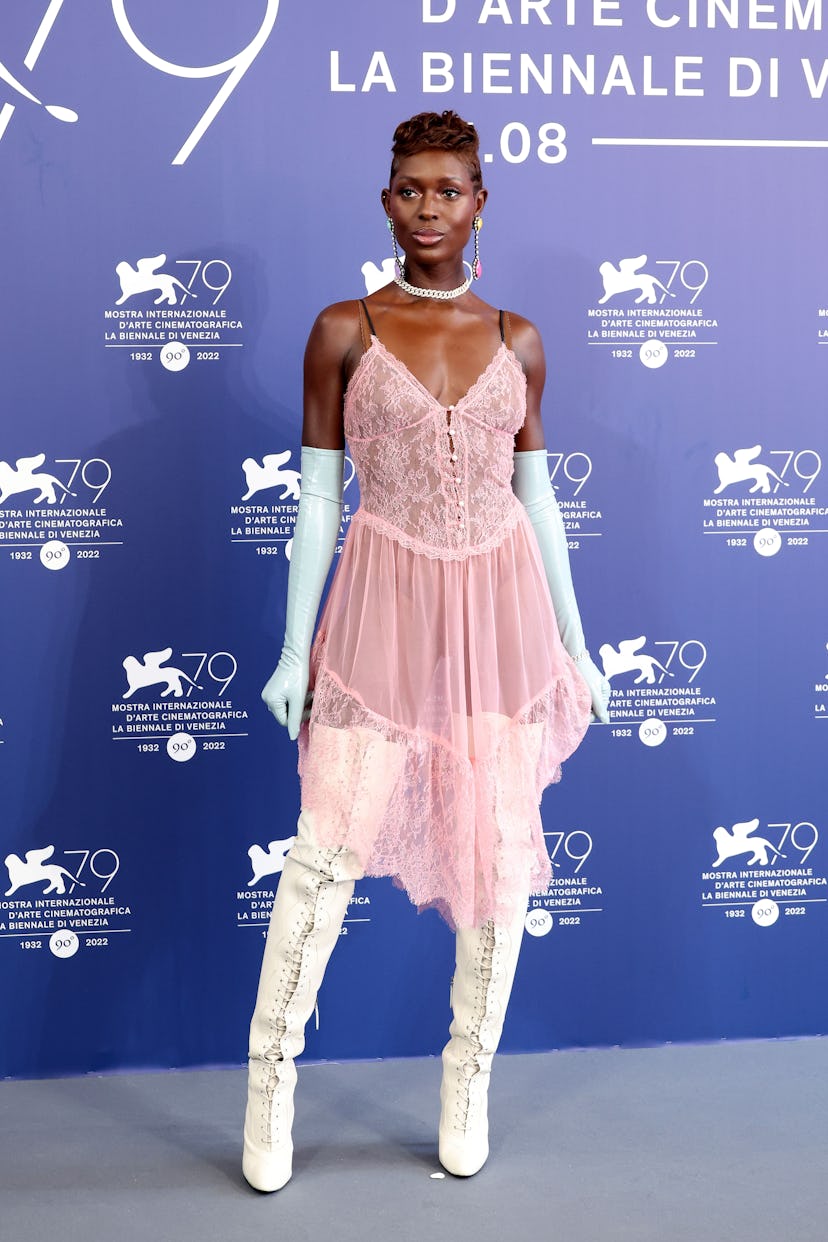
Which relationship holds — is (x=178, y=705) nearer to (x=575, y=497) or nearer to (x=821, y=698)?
(x=575, y=497)

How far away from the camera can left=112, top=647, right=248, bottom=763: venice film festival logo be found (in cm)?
289

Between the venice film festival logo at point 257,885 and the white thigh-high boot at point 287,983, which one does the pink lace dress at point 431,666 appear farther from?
the venice film festival logo at point 257,885

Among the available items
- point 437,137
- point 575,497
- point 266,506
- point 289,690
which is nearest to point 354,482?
point 266,506

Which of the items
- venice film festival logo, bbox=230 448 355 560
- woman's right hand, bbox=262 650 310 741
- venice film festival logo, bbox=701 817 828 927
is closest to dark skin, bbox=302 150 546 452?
woman's right hand, bbox=262 650 310 741

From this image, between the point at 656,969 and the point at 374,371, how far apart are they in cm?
158

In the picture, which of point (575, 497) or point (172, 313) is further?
point (575, 497)

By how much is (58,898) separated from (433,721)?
109 centimetres

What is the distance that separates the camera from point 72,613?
2859 millimetres

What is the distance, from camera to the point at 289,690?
2359 millimetres

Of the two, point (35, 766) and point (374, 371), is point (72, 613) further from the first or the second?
point (374, 371)

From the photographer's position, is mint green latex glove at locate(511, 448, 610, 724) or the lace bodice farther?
mint green latex glove at locate(511, 448, 610, 724)

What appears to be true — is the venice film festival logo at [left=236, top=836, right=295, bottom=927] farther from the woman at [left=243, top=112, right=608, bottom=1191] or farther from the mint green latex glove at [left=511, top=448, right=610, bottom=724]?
the mint green latex glove at [left=511, top=448, right=610, bottom=724]

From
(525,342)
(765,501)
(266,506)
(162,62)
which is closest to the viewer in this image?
(525,342)

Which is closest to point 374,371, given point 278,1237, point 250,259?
point 250,259
